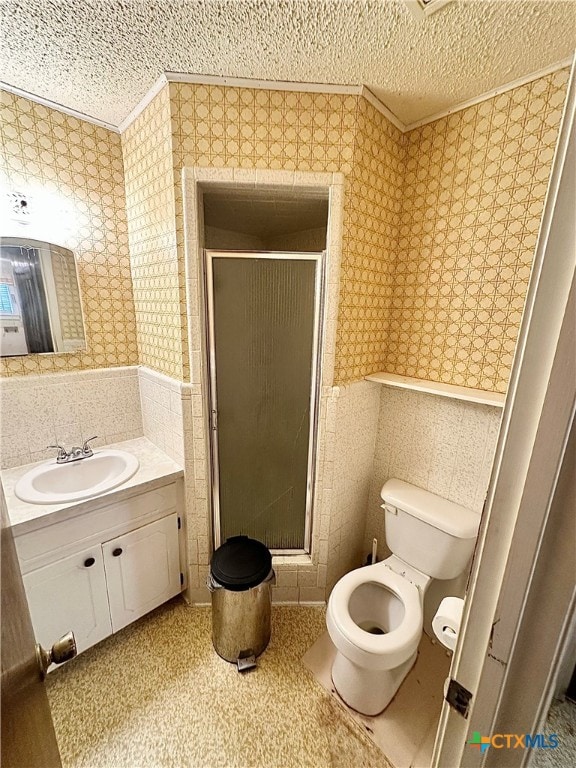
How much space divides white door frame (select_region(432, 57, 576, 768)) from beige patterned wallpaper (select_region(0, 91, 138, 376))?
195cm

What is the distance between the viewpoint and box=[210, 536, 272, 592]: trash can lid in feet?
4.60

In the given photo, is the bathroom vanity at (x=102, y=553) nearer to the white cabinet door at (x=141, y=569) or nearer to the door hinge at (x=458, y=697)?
the white cabinet door at (x=141, y=569)

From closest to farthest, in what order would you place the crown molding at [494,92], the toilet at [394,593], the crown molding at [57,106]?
1. the crown molding at [494,92]
2. the toilet at [394,593]
3. the crown molding at [57,106]

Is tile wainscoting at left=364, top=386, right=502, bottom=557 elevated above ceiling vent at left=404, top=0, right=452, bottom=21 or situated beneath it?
situated beneath

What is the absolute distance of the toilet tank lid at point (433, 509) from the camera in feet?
4.65

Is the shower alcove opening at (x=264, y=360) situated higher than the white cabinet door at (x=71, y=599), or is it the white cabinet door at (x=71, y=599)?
the shower alcove opening at (x=264, y=360)

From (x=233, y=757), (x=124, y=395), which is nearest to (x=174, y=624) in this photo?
(x=233, y=757)

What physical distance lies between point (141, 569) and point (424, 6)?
8.02ft

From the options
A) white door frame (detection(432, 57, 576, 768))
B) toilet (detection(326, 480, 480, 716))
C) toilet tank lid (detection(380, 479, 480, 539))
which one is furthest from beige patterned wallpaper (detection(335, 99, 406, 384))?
white door frame (detection(432, 57, 576, 768))

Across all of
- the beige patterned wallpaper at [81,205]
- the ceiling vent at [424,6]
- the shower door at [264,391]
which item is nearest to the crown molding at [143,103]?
the beige patterned wallpaper at [81,205]

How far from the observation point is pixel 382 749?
1.22 metres

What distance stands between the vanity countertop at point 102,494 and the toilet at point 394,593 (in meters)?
1.01

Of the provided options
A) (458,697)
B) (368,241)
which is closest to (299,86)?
(368,241)

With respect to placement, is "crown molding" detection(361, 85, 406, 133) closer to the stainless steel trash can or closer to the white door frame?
the white door frame
